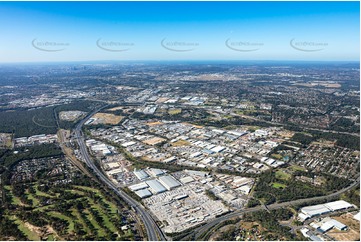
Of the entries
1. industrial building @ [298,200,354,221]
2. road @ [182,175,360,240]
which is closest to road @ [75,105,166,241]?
road @ [182,175,360,240]

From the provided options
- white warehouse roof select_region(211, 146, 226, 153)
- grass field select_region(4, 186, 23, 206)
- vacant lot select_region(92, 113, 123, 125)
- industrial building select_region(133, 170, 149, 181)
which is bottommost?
grass field select_region(4, 186, 23, 206)

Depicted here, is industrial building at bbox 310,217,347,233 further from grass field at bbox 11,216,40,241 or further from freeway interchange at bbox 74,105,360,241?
grass field at bbox 11,216,40,241

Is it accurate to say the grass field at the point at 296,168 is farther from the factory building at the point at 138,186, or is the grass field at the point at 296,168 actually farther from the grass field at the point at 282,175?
the factory building at the point at 138,186

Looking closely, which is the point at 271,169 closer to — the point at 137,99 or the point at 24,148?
the point at 24,148

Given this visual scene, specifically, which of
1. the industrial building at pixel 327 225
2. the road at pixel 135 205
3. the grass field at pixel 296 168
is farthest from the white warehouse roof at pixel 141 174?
the industrial building at pixel 327 225

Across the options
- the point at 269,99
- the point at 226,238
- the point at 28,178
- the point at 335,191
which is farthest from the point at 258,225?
the point at 269,99

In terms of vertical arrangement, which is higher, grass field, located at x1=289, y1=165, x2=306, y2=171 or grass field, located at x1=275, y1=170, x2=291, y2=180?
grass field, located at x1=289, y1=165, x2=306, y2=171
